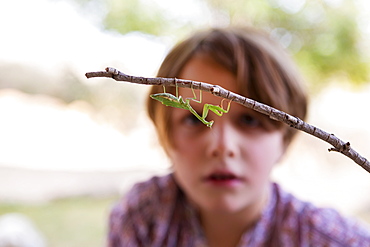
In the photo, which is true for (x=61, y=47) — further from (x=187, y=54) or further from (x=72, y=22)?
(x=187, y=54)

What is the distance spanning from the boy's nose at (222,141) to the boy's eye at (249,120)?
0.03 meters

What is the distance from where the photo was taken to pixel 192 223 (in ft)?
3.04

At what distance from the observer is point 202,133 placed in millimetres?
719

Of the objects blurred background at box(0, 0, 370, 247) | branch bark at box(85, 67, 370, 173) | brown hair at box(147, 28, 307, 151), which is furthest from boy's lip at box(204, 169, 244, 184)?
blurred background at box(0, 0, 370, 247)

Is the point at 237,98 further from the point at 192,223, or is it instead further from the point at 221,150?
the point at 192,223

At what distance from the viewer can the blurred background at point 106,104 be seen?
6.36 ft

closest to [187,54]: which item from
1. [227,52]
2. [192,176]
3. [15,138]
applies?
[227,52]

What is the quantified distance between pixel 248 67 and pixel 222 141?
147mm

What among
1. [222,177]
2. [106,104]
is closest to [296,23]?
[106,104]

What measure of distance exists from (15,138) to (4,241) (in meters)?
0.74

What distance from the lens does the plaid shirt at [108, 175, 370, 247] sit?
83 centimetres

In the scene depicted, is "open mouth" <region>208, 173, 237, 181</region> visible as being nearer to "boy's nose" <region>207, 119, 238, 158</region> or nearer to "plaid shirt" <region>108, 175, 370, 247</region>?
"boy's nose" <region>207, 119, 238, 158</region>

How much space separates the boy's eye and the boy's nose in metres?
0.03

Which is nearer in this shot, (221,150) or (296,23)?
(221,150)
